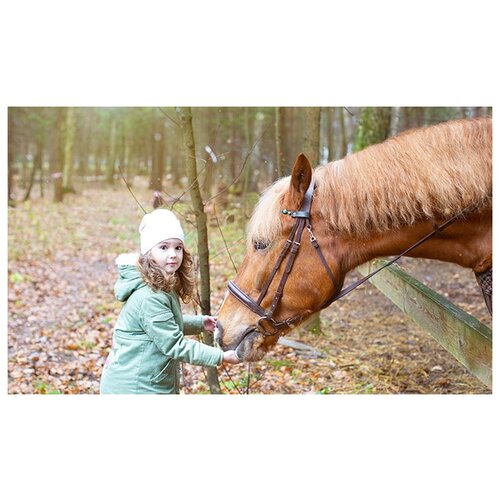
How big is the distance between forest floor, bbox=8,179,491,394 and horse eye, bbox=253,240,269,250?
57.5 inches

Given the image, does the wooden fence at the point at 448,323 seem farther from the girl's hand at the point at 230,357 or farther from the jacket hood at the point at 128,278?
the jacket hood at the point at 128,278

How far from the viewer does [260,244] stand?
2.63m

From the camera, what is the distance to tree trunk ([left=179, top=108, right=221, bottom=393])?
11.7 ft

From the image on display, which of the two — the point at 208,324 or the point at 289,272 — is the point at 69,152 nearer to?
the point at 208,324

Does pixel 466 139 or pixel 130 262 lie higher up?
pixel 466 139

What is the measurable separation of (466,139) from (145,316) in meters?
1.75

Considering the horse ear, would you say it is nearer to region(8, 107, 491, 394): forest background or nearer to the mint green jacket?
the mint green jacket

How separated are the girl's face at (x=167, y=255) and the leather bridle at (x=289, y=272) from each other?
1.01 feet

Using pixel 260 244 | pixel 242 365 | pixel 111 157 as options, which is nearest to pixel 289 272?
pixel 260 244

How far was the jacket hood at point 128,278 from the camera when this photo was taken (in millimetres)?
2684

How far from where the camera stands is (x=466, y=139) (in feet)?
Result: 7.87

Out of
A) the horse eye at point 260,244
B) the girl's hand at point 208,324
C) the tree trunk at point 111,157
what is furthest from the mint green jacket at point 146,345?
the tree trunk at point 111,157
